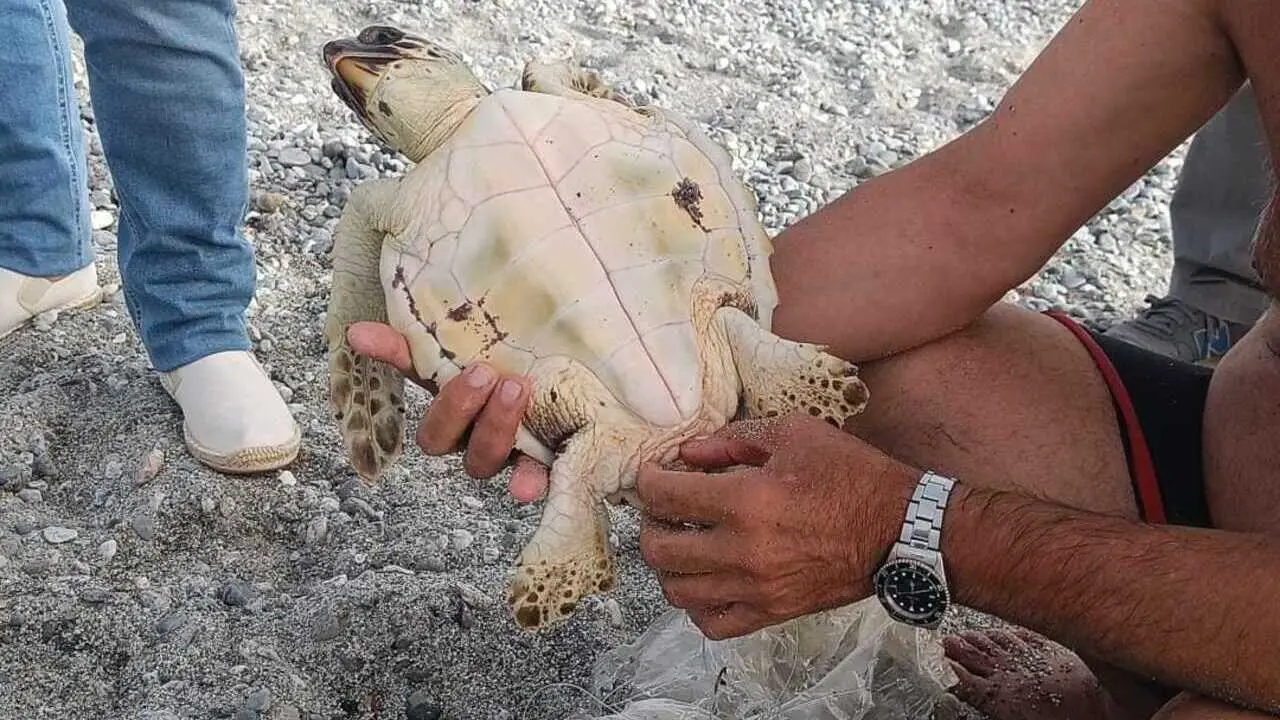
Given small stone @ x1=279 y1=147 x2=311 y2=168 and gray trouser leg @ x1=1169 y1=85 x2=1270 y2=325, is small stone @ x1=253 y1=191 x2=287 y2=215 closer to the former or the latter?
small stone @ x1=279 y1=147 x2=311 y2=168

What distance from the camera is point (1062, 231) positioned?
57.2 inches

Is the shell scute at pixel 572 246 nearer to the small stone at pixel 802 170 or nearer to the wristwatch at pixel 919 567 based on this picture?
the wristwatch at pixel 919 567

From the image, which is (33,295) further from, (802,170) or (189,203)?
(802,170)

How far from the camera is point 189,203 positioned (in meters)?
1.92

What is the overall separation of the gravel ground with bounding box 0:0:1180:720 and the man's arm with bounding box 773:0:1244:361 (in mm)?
576

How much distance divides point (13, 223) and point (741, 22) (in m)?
2.07

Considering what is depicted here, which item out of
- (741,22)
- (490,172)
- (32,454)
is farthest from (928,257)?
(741,22)

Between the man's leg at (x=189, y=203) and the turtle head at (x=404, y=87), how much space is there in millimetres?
460

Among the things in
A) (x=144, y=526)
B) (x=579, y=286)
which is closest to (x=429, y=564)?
(x=144, y=526)

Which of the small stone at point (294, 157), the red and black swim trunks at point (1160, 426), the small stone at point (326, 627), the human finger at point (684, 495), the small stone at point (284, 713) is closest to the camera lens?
the human finger at point (684, 495)

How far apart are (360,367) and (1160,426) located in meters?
0.95

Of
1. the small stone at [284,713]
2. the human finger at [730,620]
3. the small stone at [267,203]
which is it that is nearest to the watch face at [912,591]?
the human finger at [730,620]

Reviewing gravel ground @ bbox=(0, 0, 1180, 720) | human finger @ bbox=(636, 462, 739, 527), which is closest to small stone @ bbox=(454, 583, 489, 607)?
gravel ground @ bbox=(0, 0, 1180, 720)

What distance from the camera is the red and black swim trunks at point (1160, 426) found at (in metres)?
1.40
